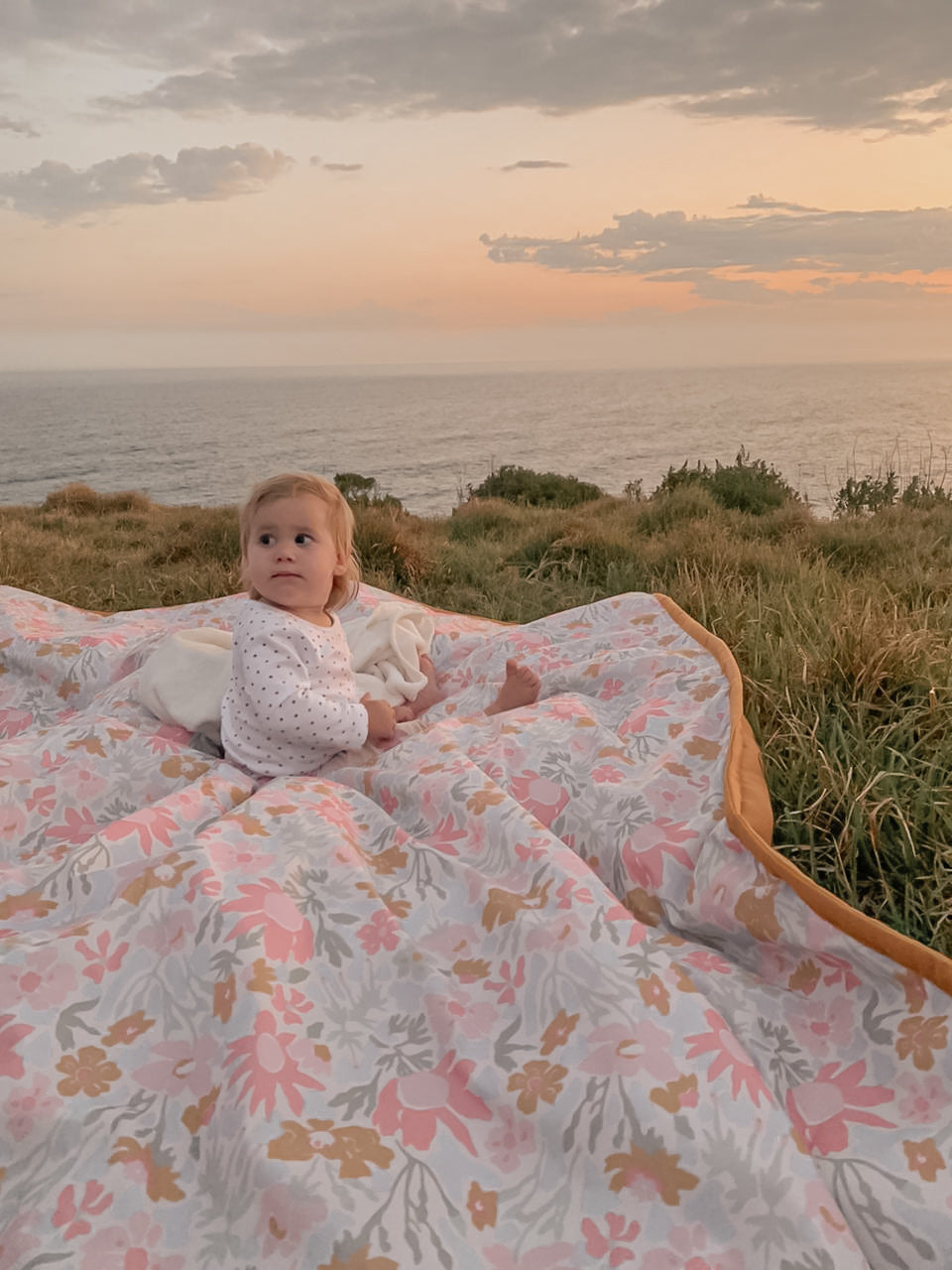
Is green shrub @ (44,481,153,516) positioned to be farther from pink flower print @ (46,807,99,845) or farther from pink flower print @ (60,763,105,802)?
pink flower print @ (46,807,99,845)

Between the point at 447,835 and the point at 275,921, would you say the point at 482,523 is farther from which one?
the point at 275,921

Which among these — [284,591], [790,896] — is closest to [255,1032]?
[790,896]

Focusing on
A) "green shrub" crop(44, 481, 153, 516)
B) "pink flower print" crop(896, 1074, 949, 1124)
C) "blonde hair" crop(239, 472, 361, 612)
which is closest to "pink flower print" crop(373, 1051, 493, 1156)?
"pink flower print" crop(896, 1074, 949, 1124)

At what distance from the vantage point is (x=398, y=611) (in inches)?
149

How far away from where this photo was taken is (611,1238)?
1462 mm

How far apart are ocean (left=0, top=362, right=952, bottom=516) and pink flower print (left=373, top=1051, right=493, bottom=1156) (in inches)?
336

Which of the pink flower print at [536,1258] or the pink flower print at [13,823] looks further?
the pink flower print at [13,823]

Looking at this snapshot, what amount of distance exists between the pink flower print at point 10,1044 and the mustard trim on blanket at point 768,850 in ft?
5.38

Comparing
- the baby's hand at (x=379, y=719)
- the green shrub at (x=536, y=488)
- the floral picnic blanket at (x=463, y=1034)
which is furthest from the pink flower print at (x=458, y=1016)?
the green shrub at (x=536, y=488)

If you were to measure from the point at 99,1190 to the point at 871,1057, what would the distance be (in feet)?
4.84

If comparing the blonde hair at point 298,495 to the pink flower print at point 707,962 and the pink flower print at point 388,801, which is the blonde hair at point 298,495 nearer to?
the pink flower print at point 388,801

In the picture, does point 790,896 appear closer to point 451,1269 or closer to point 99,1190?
point 451,1269

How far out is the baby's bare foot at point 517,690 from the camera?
10.9 ft

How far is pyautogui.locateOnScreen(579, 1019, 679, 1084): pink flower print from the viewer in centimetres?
161
